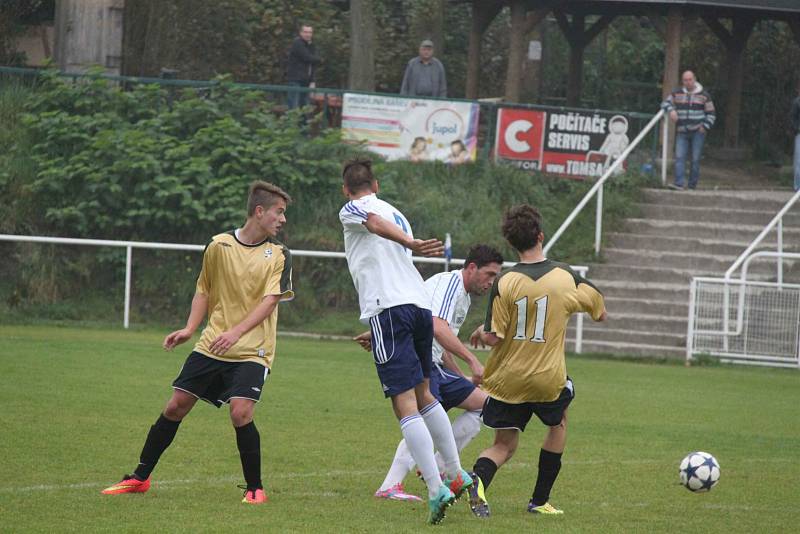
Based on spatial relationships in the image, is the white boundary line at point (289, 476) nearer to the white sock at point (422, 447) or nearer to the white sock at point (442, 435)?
the white sock at point (442, 435)

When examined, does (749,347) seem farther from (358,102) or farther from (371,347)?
(371,347)

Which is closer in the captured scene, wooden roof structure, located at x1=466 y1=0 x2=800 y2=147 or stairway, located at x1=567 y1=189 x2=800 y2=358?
stairway, located at x1=567 y1=189 x2=800 y2=358

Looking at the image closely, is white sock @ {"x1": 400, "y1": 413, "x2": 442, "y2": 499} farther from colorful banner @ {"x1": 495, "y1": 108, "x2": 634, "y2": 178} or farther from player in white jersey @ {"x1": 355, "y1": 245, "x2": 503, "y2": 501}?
colorful banner @ {"x1": 495, "y1": 108, "x2": 634, "y2": 178}

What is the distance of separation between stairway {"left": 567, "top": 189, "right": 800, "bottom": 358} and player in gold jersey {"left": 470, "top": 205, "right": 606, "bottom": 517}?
11.3m

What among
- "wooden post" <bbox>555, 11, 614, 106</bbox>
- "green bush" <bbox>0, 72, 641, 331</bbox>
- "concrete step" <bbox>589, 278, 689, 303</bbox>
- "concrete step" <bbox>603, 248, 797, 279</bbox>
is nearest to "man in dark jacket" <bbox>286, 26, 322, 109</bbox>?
"green bush" <bbox>0, 72, 641, 331</bbox>

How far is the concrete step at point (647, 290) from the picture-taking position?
20.1m

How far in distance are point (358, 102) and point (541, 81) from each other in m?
8.42

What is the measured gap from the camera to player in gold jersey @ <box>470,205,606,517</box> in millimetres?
7527

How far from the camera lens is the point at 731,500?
843cm

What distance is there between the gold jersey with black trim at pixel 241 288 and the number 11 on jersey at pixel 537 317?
4.39ft

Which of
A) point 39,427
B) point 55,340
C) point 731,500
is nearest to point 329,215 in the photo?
point 55,340

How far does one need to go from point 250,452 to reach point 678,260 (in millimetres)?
14360

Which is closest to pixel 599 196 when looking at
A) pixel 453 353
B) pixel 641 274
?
pixel 641 274

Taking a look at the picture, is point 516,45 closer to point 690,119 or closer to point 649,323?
point 690,119
